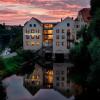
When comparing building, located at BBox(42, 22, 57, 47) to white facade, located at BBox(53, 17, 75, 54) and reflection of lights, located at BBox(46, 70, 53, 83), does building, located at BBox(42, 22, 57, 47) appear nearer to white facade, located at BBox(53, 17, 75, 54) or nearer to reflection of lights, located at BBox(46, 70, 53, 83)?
white facade, located at BBox(53, 17, 75, 54)

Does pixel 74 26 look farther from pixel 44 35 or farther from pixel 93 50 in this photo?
pixel 93 50

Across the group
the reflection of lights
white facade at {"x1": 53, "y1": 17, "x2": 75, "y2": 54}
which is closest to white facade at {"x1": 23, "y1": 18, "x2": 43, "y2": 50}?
white facade at {"x1": 53, "y1": 17, "x2": 75, "y2": 54}

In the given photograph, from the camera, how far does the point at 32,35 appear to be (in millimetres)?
48531

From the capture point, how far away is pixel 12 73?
2880 cm

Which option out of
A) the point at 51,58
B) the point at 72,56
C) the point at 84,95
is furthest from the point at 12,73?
the point at 51,58

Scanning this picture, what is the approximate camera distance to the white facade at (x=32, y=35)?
4801 cm

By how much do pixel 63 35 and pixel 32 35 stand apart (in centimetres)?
356

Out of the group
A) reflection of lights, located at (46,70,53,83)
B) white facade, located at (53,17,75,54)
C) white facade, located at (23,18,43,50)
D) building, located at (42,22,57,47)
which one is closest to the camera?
reflection of lights, located at (46,70,53,83)

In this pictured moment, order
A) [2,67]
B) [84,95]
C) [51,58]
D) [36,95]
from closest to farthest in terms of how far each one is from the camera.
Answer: [84,95], [36,95], [2,67], [51,58]

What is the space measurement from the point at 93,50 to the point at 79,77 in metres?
2.43

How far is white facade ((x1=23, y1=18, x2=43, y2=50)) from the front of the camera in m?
48.0

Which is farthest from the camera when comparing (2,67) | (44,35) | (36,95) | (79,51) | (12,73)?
(44,35)

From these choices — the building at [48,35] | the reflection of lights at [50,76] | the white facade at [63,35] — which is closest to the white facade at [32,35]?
the building at [48,35]

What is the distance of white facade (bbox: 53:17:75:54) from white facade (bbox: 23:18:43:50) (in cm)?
199
